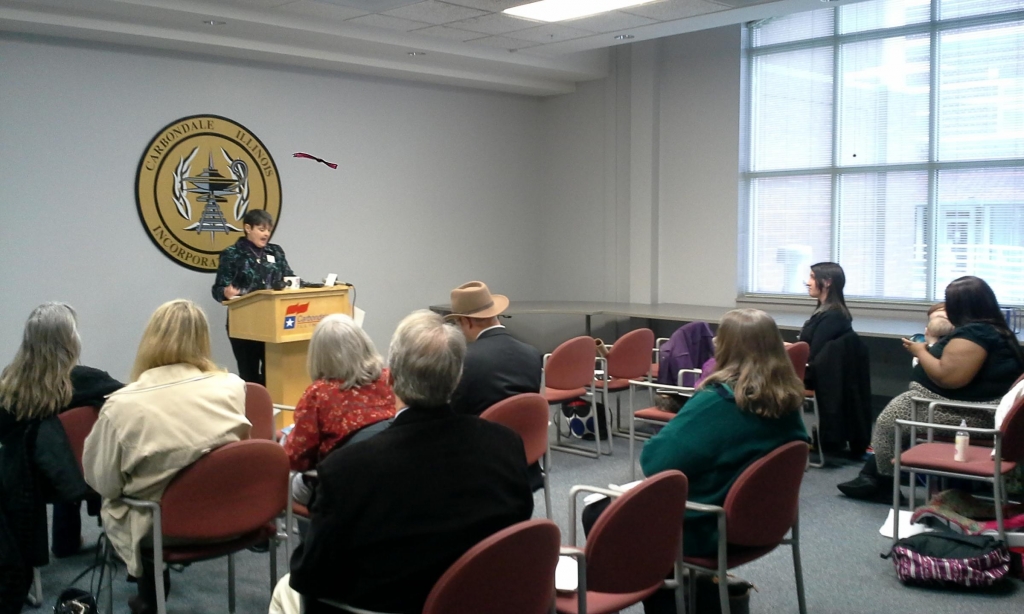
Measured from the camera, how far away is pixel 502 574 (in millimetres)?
1821

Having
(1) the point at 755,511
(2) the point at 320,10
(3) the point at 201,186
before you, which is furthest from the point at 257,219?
(1) the point at 755,511

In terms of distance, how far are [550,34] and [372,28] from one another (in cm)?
139

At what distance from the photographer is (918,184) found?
6.95 m

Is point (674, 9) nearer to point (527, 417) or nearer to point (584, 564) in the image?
point (527, 417)

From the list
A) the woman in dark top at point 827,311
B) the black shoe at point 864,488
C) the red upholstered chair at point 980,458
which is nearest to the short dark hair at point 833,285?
the woman in dark top at point 827,311

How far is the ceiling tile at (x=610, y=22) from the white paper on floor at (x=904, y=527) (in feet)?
12.6

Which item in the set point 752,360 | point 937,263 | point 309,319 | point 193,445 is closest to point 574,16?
point 309,319

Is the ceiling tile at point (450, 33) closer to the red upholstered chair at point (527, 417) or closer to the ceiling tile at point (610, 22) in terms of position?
the ceiling tile at point (610, 22)

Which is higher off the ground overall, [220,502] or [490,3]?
[490,3]

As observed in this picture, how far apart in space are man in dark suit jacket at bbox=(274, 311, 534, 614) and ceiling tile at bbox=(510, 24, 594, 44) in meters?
5.08

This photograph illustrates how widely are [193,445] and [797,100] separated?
642 cm

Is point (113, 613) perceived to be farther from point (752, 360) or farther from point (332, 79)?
point (332, 79)

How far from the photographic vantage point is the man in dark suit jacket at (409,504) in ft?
5.99

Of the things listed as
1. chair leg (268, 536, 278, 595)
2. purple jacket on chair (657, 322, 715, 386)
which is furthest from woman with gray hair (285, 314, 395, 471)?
purple jacket on chair (657, 322, 715, 386)
